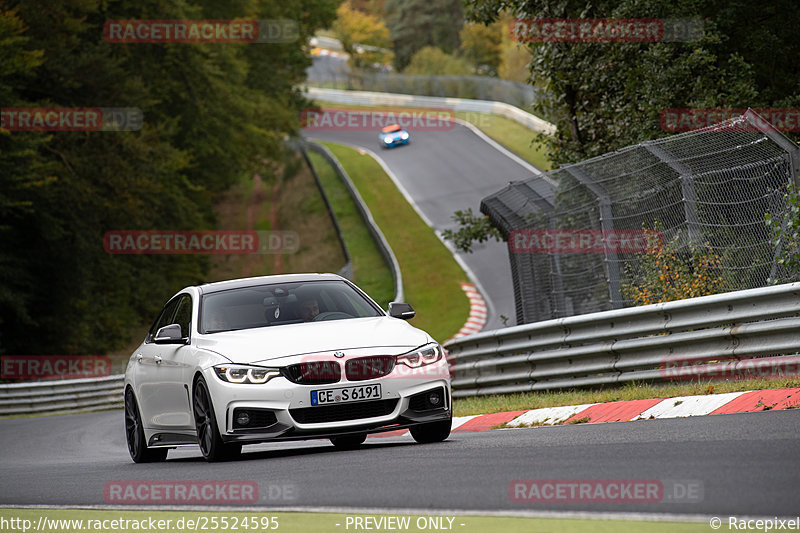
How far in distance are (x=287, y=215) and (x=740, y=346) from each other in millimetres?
51959

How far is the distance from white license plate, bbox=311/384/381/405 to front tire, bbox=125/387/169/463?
2.90m

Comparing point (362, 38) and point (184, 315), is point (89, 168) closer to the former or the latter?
point (184, 315)

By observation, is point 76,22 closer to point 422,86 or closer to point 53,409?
point 53,409

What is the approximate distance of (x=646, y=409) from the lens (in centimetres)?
1000

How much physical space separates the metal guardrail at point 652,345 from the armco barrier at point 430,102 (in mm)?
42907

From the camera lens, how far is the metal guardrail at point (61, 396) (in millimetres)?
28141

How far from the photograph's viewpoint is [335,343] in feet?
30.9

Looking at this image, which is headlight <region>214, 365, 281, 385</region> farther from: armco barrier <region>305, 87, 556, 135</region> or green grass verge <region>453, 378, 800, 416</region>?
armco barrier <region>305, 87, 556, 135</region>

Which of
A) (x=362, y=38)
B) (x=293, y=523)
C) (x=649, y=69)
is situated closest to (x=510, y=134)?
(x=649, y=69)

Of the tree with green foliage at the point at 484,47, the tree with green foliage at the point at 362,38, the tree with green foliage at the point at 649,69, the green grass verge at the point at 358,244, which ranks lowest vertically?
the green grass verge at the point at 358,244

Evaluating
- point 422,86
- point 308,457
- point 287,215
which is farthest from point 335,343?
point 422,86

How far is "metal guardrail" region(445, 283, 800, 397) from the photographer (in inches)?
395

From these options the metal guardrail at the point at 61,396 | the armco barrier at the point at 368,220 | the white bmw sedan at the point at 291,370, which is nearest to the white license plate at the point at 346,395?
the white bmw sedan at the point at 291,370

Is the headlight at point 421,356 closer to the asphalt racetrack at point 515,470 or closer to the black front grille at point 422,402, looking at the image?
the black front grille at point 422,402
